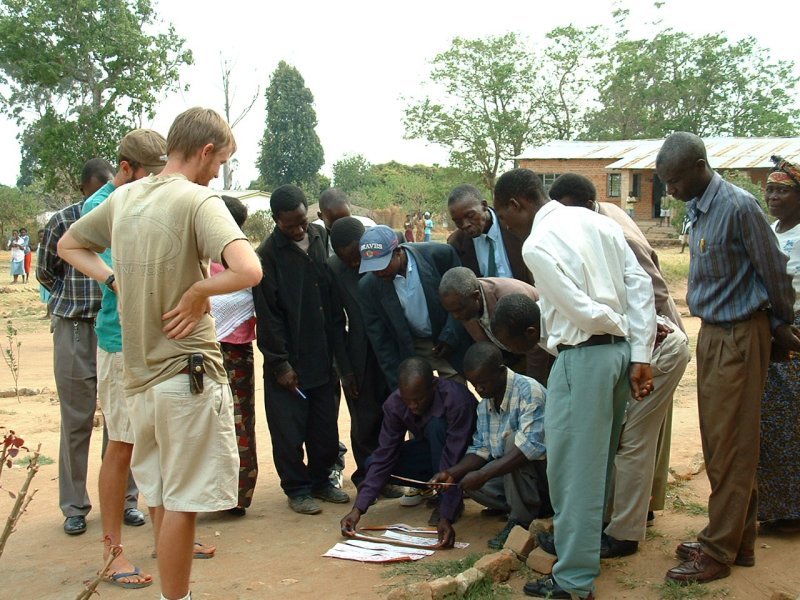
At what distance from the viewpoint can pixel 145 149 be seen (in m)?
4.11

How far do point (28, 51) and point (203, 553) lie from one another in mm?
26620

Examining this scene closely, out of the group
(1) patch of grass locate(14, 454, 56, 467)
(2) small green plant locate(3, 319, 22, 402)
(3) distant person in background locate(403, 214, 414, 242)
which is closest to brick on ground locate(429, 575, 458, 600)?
(1) patch of grass locate(14, 454, 56, 467)

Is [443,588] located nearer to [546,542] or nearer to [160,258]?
[546,542]

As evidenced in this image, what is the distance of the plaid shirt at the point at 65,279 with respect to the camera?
193 inches

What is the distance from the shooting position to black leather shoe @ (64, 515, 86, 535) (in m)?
4.96

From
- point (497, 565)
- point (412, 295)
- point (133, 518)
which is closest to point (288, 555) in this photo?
point (133, 518)

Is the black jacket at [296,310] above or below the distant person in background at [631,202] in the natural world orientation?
below

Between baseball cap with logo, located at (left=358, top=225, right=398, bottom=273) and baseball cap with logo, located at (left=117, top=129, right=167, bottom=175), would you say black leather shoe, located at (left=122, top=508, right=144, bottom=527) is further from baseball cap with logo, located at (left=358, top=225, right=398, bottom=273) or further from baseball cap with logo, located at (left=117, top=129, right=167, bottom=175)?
baseball cap with logo, located at (left=117, top=129, right=167, bottom=175)

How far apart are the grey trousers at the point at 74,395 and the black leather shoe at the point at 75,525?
2 centimetres

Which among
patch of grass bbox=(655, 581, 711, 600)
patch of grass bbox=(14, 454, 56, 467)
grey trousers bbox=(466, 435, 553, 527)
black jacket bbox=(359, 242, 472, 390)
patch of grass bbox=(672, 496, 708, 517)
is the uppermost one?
black jacket bbox=(359, 242, 472, 390)

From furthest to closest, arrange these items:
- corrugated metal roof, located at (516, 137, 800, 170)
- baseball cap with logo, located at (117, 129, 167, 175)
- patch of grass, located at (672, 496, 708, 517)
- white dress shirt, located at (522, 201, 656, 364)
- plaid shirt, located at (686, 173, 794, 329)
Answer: corrugated metal roof, located at (516, 137, 800, 170), patch of grass, located at (672, 496, 708, 517), baseball cap with logo, located at (117, 129, 167, 175), plaid shirt, located at (686, 173, 794, 329), white dress shirt, located at (522, 201, 656, 364)

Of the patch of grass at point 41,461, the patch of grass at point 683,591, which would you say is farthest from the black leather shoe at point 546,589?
the patch of grass at point 41,461

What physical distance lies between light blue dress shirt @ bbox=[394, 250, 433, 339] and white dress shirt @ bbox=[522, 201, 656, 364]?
152 cm

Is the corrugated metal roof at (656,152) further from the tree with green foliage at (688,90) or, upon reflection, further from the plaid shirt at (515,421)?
the plaid shirt at (515,421)
